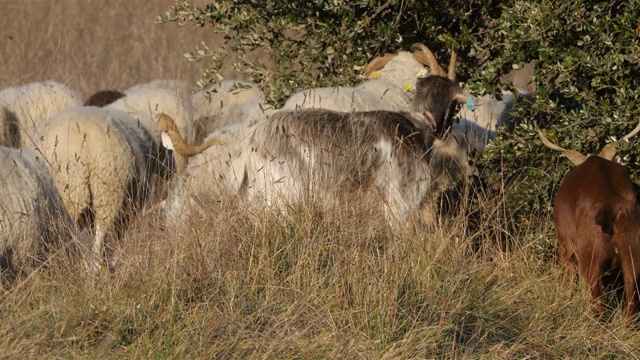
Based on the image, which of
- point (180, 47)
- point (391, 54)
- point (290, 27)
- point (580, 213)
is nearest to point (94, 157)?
point (290, 27)

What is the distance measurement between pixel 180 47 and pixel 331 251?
57.0 feet

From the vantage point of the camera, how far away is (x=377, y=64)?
30.6ft

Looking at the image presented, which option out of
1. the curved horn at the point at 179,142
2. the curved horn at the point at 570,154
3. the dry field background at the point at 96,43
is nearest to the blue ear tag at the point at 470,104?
the curved horn at the point at 570,154

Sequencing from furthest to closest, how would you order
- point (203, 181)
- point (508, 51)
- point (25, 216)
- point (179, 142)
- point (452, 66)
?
point (203, 181), point (179, 142), point (452, 66), point (508, 51), point (25, 216)

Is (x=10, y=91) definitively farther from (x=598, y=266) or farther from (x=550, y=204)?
(x=598, y=266)

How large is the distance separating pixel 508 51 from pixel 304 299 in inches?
119

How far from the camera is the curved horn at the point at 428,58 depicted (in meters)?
9.02

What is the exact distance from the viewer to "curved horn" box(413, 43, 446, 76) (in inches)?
355

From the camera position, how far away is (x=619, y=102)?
711 cm

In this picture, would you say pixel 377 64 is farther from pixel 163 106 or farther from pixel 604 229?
pixel 163 106

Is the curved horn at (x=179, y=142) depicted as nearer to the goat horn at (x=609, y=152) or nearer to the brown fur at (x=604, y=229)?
the goat horn at (x=609, y=152)

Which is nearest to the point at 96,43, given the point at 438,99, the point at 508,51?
the point at 438,99

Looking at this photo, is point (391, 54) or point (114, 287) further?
point (391, 54)

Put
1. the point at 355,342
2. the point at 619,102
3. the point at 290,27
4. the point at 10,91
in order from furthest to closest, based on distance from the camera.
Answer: the point at 10,91
the point at 290,27
the point at 619,102
the point at 355,342
